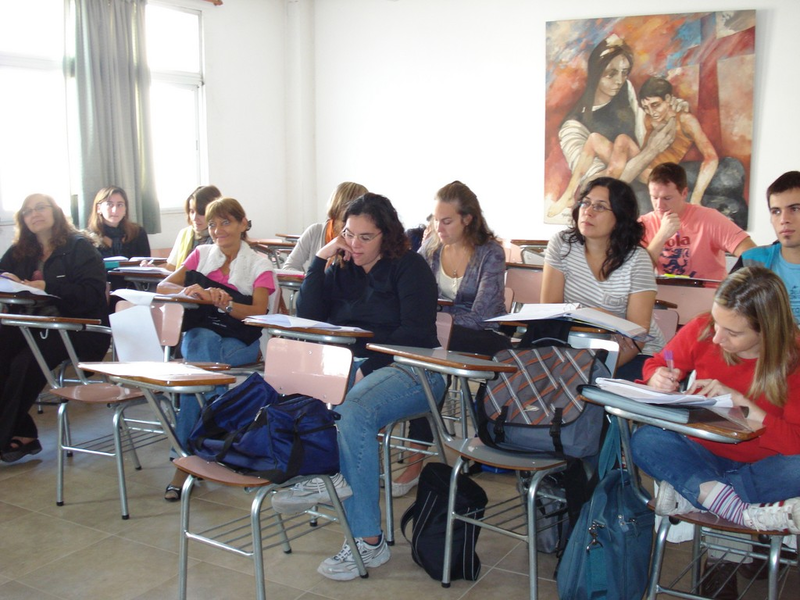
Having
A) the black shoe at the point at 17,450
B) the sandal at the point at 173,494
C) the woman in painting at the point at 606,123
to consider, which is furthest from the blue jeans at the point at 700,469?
the woman in painting at the point at 606,123

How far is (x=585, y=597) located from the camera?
2.20m

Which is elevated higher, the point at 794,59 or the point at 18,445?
the point at 794,59

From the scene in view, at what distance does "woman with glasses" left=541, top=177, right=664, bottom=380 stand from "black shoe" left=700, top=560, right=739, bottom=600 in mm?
716

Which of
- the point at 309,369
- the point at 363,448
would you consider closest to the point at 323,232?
the point at 309,369

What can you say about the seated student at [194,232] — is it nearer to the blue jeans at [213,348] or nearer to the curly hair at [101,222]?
the curly hair at [101,222]

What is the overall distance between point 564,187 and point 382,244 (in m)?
4.06

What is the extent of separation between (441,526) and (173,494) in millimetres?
1216

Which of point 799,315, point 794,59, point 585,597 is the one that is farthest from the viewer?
point 794,59

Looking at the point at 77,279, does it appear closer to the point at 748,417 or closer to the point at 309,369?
the point at 309,369

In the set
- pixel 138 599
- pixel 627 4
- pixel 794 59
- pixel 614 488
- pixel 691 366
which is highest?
pixel 627 4

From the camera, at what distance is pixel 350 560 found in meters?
2.59

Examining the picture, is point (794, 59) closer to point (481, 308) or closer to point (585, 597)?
point (481, 308)

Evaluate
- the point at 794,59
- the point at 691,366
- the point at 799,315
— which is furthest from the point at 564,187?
the point at 691,366

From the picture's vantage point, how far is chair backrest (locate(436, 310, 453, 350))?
3207mm
